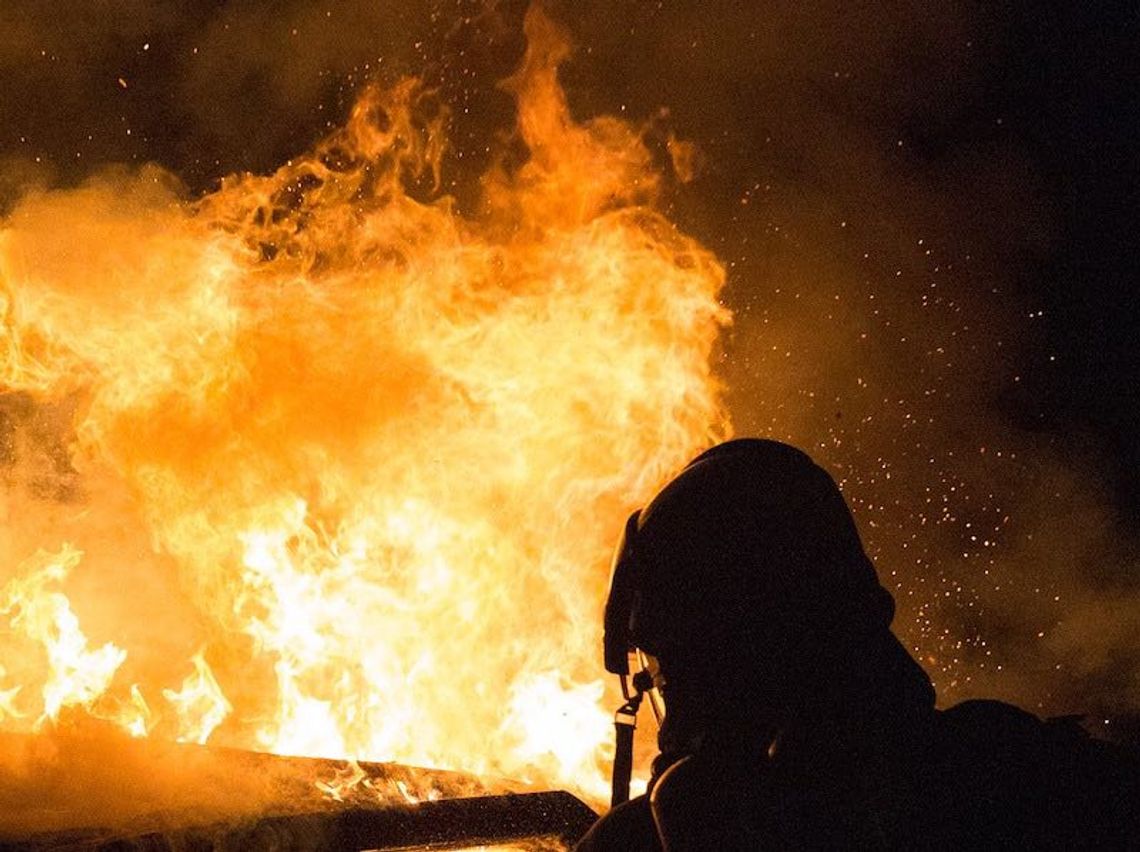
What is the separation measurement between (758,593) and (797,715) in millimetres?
344

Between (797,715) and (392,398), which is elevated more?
(392,398)

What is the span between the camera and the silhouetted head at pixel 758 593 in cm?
223

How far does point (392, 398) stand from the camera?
26.6ft

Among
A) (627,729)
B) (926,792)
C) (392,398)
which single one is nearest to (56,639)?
(392,398)

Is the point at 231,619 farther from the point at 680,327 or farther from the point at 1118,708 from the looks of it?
the point at 1118,708

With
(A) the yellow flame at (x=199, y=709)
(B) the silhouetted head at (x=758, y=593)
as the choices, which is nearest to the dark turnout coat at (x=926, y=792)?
(B) the silhouetted head at (x=758, y=593)

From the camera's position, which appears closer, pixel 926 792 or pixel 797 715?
pixel 926 792

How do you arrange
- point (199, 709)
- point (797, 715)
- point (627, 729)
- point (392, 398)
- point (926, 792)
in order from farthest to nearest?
1. point (392, 398)
2. point (199, 709)
3. point (627, 729)
4. point (797, 715)
5. point (926, 792)

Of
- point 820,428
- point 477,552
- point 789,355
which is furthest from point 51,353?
point 820,428

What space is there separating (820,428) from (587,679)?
6.14 m

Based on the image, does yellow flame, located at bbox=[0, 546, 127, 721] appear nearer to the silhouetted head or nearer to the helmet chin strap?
the helmet chin strap

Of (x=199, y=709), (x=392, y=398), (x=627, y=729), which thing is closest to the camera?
(x=627, y=729)

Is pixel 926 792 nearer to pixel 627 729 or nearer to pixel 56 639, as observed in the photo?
pixel 627 729

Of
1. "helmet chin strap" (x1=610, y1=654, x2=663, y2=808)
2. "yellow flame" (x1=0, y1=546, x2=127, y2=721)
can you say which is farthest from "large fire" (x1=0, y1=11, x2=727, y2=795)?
"helmet chin strap" (x1=610, y1=654, x2=663, y2=808)
